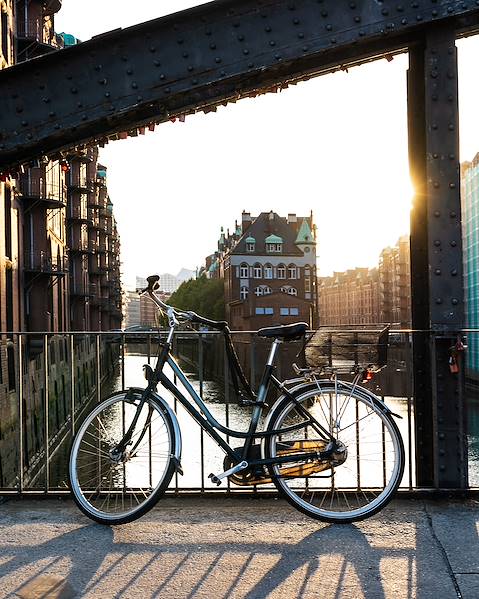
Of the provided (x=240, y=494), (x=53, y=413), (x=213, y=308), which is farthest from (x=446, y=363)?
(x=213, y=308)

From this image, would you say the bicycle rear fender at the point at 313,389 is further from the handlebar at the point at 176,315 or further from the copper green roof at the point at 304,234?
the copper green roof at the point at 304,234

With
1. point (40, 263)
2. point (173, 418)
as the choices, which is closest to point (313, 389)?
point (173, 418)

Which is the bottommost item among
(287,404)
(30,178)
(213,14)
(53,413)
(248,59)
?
(53,413)

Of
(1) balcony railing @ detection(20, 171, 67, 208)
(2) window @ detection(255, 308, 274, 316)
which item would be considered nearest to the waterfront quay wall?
(1) balcony railing @ detection(20, 171, 67, 208)

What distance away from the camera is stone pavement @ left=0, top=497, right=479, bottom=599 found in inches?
126

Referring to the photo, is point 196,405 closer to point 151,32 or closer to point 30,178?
point 151,32

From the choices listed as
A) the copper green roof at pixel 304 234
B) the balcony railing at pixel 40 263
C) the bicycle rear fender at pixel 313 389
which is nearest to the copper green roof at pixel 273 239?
the copper green roof at pixel 304 234

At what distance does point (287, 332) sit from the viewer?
423cm

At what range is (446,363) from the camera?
4.66m

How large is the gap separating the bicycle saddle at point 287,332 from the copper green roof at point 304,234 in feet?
274

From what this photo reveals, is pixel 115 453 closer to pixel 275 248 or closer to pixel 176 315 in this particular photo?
pixel 176 315

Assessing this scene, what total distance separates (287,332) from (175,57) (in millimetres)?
1952

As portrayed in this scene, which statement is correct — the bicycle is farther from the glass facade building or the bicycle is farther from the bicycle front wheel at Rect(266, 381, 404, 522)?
the glass facade building

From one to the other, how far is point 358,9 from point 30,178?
95.4ft
